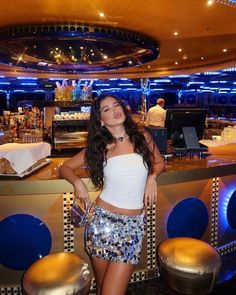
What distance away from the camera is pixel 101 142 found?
195 cm

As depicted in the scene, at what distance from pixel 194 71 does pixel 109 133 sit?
7.77 m

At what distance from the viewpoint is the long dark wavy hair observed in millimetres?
1897

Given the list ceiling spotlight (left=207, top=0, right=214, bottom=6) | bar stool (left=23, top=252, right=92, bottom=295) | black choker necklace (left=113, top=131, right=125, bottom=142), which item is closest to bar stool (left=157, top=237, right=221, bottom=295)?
bar stool (left=23, top=252, right=92, bottom=295)

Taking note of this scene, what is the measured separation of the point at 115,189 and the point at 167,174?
0.79 metres

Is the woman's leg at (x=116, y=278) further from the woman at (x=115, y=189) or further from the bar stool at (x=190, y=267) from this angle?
the bar stool at (x=190, y=267)

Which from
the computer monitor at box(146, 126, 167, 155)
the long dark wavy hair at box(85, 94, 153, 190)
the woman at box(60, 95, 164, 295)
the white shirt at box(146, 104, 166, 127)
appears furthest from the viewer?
the white shirt at box(146, 104, 166, 127)

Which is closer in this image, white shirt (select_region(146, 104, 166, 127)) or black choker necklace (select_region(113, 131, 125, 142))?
black choker necklace (select_region(113, 131, 125, 142))

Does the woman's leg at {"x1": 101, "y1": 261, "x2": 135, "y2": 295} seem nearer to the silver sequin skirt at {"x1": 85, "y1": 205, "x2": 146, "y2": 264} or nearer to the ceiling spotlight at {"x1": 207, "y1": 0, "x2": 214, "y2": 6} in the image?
the silver sequin skirt at {"x1": 85, "y1": 205, "x2": 146, "y2": 264}

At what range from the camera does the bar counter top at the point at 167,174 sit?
217cm

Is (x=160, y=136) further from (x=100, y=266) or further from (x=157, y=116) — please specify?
(x=157, y=116)

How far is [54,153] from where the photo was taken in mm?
3424

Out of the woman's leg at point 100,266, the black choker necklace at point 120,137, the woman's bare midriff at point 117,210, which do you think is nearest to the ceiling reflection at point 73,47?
the black choker necklace at point 120,137

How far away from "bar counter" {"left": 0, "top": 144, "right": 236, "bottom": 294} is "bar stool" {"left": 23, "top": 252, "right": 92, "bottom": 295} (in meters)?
0.54

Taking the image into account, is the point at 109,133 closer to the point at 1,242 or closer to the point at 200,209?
the point at 1,242
